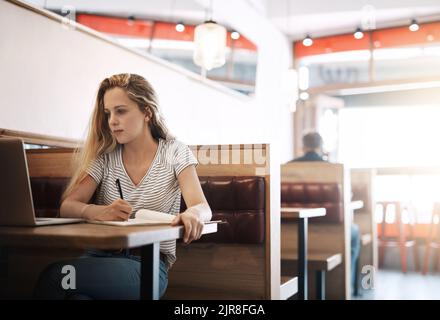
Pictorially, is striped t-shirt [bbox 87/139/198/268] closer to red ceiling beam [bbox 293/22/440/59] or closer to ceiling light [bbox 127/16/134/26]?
ceiling light [bbox 127/16/134/26]

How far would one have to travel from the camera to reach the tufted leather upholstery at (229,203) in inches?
86.0

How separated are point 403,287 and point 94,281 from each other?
Answer: 12.9 feet

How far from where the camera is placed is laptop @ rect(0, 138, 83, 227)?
1338 millimetres

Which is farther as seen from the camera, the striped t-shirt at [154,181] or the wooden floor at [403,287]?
the wooden floor at [403,287]

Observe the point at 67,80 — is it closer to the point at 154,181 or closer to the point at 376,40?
the point at 154,181

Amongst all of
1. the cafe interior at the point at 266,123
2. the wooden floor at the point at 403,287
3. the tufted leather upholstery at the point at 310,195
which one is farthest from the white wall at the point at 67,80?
the wooden floor at the point at 403,287

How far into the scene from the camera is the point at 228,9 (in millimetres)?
5930

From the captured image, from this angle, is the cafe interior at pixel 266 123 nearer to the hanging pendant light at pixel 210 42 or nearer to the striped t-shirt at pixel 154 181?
the hanging pendant light at pixel 210 42

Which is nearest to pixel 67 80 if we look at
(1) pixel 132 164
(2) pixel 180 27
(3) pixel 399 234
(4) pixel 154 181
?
(1) pixel 132 164

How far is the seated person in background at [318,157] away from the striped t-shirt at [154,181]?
296 centimetres

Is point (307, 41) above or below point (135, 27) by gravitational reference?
above

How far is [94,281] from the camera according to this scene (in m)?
1.46

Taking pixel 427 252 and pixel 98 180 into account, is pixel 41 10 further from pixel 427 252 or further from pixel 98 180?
pixel 427 252

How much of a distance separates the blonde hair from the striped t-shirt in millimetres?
32
